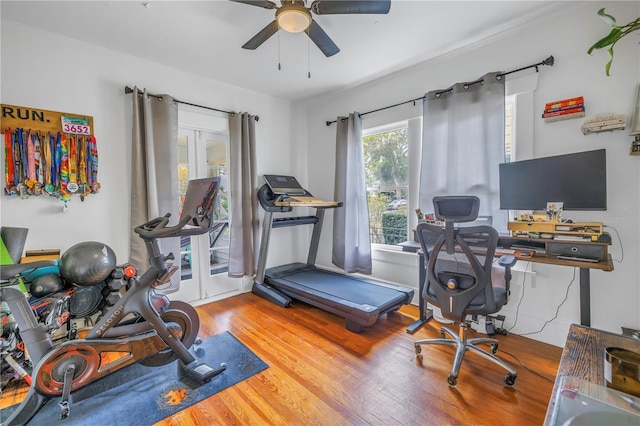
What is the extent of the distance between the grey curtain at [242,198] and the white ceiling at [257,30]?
73 cm

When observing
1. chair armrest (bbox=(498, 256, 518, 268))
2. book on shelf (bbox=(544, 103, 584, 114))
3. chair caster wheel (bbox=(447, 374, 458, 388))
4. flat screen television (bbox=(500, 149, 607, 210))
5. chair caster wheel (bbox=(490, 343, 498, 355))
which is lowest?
chair caster wheel (bbox=(447, 374, 458, 388))

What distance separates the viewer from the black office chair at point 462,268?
6.15 ft

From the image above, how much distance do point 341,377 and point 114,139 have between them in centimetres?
308

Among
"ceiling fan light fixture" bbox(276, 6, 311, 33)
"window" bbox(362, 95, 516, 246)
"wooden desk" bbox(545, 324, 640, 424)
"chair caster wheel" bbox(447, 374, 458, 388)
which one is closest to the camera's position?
"wooden desk" bbox(545, 324, 640, 424)

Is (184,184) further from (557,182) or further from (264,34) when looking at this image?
(557,182)

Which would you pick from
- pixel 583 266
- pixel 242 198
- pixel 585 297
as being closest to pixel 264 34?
pixel 242 198

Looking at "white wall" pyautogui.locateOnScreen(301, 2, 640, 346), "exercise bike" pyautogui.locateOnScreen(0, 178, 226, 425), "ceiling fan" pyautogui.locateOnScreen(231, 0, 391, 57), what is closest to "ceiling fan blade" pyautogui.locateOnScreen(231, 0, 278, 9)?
"ceiling fan" pyautogui.locateOnScreen(231, 0, 391, 57)

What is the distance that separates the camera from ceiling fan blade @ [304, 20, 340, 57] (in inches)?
78.3

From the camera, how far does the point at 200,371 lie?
1.99 m

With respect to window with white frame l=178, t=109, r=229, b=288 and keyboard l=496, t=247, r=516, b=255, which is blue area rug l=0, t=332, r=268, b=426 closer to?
window with white frame l=178, t=109, r=229, b=288

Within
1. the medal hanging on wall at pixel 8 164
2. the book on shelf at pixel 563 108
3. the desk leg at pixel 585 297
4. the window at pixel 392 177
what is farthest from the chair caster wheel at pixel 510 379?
the medal hanging on wall at pixel 8 164

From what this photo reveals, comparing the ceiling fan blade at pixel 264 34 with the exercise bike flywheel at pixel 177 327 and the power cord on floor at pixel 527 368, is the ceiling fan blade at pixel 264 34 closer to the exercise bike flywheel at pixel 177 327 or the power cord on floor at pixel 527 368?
the exercise bike flywheel at pixel 177 327

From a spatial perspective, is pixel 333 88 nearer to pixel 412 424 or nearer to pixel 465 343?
pixel 465 343

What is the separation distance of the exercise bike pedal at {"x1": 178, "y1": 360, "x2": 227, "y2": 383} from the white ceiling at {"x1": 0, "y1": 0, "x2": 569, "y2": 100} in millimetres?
2712
